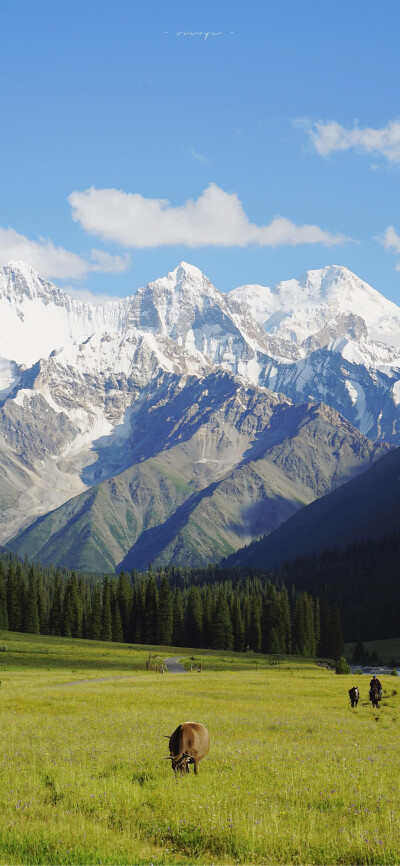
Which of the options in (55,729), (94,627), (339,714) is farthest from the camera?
(94,627)

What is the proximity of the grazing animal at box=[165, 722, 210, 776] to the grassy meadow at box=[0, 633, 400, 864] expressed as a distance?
46 cm

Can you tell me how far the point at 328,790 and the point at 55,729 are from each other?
1751cm

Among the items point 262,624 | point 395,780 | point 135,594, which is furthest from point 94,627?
point 395,780

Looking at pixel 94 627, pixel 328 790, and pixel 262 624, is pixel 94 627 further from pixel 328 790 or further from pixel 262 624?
pixel 328 790

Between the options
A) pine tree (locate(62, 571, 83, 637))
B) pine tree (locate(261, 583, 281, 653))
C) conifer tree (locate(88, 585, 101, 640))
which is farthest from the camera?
pine tree (locate(62, 571, 83, 637))

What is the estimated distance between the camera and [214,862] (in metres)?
13.5

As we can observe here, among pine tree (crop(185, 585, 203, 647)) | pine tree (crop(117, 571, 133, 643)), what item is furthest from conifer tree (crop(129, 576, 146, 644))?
pine tree (crop(185, 585, 203, 647))

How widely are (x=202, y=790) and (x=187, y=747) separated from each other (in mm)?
3248

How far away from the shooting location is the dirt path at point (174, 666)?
3686 inches

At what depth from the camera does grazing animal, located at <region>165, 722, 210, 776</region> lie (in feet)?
68.3

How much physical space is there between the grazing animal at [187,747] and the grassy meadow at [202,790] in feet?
1.51

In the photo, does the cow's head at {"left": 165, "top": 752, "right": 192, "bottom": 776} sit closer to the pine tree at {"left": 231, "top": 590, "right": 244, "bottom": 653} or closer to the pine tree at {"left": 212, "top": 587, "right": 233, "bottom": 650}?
the pine tree at {"left": 212, "top": 587, "right": 233, "bottom": 650}

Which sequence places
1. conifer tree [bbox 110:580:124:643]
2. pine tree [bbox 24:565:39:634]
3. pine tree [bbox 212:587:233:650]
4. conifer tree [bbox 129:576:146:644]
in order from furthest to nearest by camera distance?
pine tree [bbox 24:565:39:634]
conifer tree [bbox 129:576:146:644]
conifer tree [bbox 110:580:124:643]
pine tree [bbox 212:587:233:650]

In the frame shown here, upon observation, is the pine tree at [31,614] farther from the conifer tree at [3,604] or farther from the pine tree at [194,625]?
the pine tree at [194,625]
